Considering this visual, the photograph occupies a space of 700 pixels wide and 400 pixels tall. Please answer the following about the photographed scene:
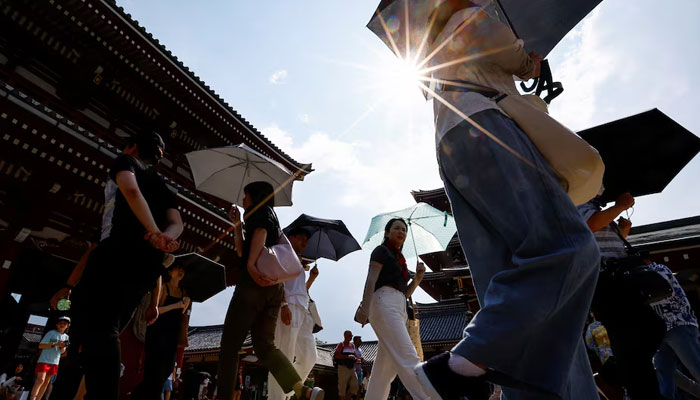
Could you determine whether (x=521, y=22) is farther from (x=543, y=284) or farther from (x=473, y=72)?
(x=543, y=284)

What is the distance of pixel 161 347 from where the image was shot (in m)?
3.22

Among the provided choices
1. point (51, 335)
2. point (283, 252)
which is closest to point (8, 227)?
point (51, 335)

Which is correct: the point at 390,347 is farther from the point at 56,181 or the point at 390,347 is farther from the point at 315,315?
the point at 56,181

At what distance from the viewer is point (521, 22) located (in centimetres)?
221

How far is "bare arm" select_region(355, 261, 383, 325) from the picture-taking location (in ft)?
9.80

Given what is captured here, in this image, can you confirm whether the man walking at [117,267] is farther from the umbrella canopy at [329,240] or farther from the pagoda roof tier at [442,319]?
the pagoda roof tier at [442,319]

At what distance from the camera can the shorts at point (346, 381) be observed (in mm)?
8375

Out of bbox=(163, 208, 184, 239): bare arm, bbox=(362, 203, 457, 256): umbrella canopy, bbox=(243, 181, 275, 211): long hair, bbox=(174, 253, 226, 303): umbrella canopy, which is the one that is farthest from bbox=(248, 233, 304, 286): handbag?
bbox=(174, 253, 226, 303): umbrella canopy

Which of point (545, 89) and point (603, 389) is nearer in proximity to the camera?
point (545, 89)

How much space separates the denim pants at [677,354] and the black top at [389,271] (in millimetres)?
1873

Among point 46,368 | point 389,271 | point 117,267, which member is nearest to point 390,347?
point 389,271

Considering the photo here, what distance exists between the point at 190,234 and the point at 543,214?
7.67 m

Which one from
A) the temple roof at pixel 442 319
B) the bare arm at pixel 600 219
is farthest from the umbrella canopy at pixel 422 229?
the temple roof at pixel 442 319

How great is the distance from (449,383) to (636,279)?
198 cm
